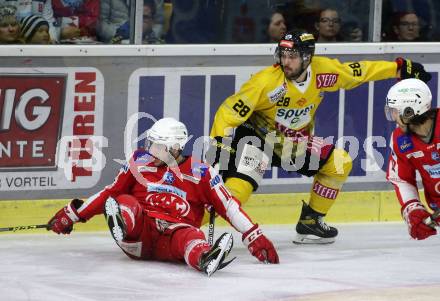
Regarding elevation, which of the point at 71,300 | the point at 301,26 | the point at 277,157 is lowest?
the point at 71,300

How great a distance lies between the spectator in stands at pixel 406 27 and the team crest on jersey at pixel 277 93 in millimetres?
1633

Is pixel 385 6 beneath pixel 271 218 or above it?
above

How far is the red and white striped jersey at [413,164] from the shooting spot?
7.59m

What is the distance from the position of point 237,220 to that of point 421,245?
5.16 ft

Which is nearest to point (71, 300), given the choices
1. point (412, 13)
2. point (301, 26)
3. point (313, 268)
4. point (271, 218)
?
point (313, 268)

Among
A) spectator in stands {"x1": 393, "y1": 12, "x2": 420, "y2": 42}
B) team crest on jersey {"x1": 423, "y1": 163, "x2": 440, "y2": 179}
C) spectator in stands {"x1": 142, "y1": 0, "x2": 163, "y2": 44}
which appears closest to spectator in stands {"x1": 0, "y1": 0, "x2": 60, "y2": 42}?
spectator in stands {"x1": 142, "y1": 0, "x2": 163, "y2": 44}

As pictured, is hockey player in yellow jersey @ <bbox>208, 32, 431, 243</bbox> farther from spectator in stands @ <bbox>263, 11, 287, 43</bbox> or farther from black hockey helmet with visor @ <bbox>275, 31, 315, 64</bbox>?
spectator in stands @ <bbox>263, 11, 287, 43</bbox>

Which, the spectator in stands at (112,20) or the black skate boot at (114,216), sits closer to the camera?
the black skate boot at (114,216)

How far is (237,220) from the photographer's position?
740 cm

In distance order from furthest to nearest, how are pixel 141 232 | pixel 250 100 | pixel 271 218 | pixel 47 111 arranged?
pixel 271 218, pixel 47 111, pixel 250 100, pixel 141 232

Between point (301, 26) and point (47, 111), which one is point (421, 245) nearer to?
point (301, 26)

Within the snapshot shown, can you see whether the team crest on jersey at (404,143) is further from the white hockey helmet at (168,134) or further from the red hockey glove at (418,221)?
the white hockey helmet at (168,134)

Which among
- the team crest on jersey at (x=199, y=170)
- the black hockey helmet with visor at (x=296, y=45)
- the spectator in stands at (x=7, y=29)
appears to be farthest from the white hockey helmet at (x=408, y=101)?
the spectator in stands at (x=7, y=29)

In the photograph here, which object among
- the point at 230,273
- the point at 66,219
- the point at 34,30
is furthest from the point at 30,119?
the point at 230,273
